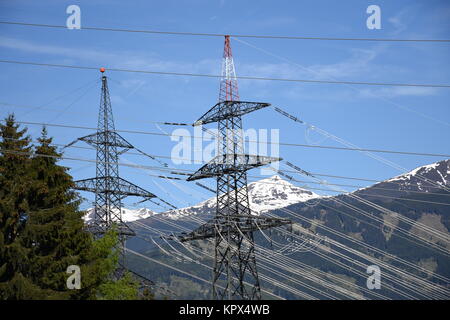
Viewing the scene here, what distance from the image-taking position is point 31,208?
41.6 meters

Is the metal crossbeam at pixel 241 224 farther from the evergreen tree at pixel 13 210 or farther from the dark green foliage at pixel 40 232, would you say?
the evergreen tree at pixel 13 210

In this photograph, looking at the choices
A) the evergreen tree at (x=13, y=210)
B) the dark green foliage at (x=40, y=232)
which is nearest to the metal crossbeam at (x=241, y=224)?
the dark green foliage at (x=40, y=232)

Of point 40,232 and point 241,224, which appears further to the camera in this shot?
point 241,224

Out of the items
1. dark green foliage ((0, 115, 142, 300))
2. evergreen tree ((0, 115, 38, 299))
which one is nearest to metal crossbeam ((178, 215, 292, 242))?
dark green foliage ((0, 115, 142, 300))

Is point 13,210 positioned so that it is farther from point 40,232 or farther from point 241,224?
point 241,224

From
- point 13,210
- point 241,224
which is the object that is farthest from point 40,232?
point 241,224

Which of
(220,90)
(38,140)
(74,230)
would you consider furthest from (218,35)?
(74,230)

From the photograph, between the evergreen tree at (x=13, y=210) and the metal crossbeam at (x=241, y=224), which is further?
the metal crossbeam at (x=241, y=224)

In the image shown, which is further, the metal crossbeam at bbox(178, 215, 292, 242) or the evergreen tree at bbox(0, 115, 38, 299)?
the metal crossbeam at bbox(178, 215, 292, 242)

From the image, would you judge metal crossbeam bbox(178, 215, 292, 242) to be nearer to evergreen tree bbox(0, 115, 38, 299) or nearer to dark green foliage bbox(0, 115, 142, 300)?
dark green foliage bbox(0, 115, 142, 300)

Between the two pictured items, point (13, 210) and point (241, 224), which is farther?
point (241, 224)
